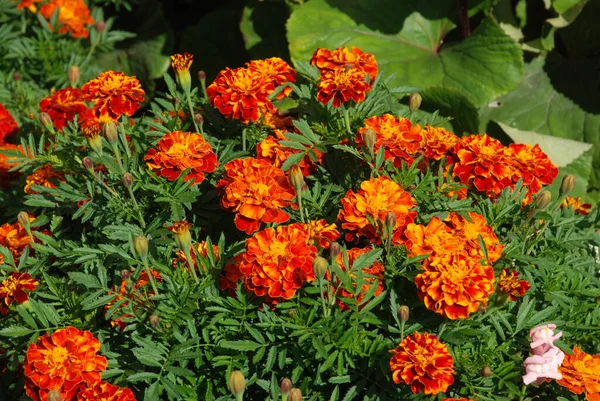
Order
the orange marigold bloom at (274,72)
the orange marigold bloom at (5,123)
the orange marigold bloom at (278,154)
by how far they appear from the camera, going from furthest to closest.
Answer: the orange marigold bloom at (5,123), the orange marigold bloom at (274,72), the orange marigold bloom at (278,154)

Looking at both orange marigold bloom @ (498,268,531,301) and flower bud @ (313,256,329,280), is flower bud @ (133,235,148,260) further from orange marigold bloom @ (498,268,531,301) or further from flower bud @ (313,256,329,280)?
orange marigold bloom @ (498,268,531,301)

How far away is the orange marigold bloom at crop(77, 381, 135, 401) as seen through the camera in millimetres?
1414

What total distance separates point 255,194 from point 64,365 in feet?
1.62

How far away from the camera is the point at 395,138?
1.75 metres

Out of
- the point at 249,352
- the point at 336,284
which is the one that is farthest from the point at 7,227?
the point at 336,284

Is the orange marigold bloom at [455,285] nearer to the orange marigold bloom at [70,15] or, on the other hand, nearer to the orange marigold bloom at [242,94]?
the orange marigold bloom at [242,94]

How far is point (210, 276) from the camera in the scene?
5.24 ft

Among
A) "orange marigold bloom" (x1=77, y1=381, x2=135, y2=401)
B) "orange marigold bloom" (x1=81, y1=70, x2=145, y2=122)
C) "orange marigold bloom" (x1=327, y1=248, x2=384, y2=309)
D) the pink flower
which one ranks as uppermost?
"orange marigold bloom" (x1=81, y1=70, x2=145, y2=122)

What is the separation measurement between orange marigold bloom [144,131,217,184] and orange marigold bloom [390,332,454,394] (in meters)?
0.62

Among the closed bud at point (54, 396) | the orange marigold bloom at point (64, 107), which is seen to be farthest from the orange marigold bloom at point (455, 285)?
the orange marigold bloom at point (64, 107)

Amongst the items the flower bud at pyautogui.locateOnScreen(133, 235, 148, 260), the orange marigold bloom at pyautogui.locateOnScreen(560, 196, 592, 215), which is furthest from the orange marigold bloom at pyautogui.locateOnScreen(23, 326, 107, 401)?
the orange marigold bloom at pyautogui.locateOnScreen(560, 196, 592, 215)

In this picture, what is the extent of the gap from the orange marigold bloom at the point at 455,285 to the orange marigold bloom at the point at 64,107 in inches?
47.8

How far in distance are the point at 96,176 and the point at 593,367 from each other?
44.7 inches

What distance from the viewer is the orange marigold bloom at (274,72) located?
6.25ft
